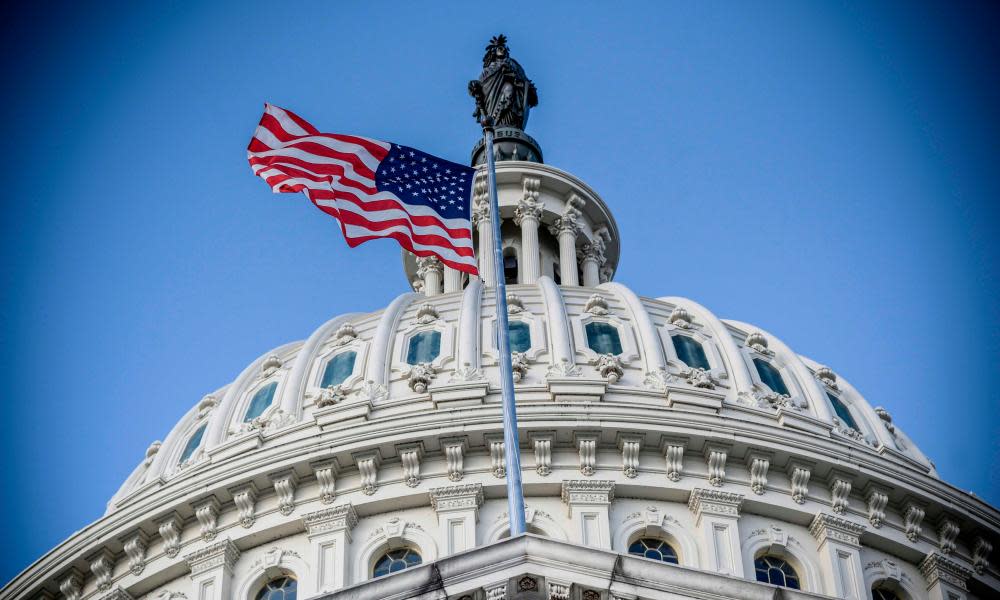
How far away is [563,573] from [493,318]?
89.4 feet

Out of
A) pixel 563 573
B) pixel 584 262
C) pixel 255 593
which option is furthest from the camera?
pixel 584 262

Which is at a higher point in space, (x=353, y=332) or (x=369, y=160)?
(x=353, y=332)

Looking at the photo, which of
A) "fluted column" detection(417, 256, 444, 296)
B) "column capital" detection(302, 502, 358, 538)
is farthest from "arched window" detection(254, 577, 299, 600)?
"fluted column" detection(417, 256, 444, 296)

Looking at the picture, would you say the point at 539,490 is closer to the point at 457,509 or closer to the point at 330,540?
the point at 457,509

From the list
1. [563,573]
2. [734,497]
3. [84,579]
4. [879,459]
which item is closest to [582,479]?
[734,497]

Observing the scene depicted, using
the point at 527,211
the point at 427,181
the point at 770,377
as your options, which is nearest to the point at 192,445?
the point at 770,377

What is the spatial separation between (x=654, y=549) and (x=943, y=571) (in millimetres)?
7697

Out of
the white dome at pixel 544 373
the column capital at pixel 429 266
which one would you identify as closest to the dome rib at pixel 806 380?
the white dome at pixel 544 373

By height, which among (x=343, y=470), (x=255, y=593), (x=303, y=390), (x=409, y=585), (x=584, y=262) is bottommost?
(x=409, y=585)

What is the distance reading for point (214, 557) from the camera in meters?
44.8

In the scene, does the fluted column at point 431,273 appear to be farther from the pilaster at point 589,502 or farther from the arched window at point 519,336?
the pilaster at point 589,502

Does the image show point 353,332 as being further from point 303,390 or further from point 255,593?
point 255,593

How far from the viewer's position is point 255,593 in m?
44.4

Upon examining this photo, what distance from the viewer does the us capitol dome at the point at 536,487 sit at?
44219mm
